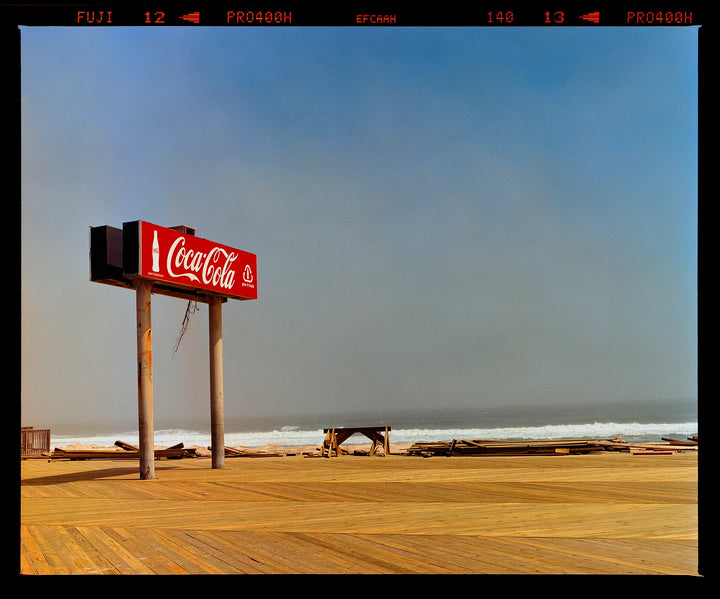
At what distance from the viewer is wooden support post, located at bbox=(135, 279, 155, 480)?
524 inches

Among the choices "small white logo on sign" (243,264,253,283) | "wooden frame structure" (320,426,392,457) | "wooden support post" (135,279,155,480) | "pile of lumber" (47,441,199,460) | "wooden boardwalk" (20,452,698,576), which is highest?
"small white logo on sign" (243,264,253,283)

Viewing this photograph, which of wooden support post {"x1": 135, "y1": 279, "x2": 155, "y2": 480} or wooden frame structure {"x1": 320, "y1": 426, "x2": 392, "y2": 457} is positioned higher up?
wooden support post {"x1": 135, "y1": 279, "x2": 155, "y2": 480}

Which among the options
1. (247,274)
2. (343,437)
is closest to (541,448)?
(343,437)

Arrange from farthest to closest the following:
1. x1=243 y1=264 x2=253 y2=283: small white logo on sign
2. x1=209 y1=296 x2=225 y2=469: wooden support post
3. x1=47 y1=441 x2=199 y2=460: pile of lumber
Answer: x1=47 y1=441 x2=199 y2=460: pile of lumber → x1=243 y1=264 x2=253 y2=283: small white logo on sign → x1=209 y1=296 x2=225 y2=469: wooden support post

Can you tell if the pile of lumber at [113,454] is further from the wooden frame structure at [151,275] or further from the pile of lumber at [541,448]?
the pile of lumber at [541,448]

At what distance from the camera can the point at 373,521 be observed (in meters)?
8.27

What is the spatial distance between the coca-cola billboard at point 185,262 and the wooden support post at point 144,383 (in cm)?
54

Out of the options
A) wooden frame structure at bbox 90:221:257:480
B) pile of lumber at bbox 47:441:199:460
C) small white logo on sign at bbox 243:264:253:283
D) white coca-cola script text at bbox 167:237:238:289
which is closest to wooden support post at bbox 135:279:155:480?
wooden frame structure at bbox 90:221:257:480

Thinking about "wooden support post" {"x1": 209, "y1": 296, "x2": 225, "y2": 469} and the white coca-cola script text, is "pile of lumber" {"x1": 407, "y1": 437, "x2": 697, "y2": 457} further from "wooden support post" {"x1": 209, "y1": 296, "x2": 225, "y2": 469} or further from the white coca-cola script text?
the white coca-cola script text

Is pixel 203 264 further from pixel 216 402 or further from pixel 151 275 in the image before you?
pixel 216 402

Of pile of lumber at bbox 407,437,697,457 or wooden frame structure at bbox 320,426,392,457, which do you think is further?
wooden frame structure at bbox 320,426,392,457

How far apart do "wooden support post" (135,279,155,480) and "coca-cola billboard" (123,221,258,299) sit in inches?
21.3

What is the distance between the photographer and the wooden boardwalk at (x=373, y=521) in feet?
19.9

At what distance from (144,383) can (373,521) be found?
6.93 m
